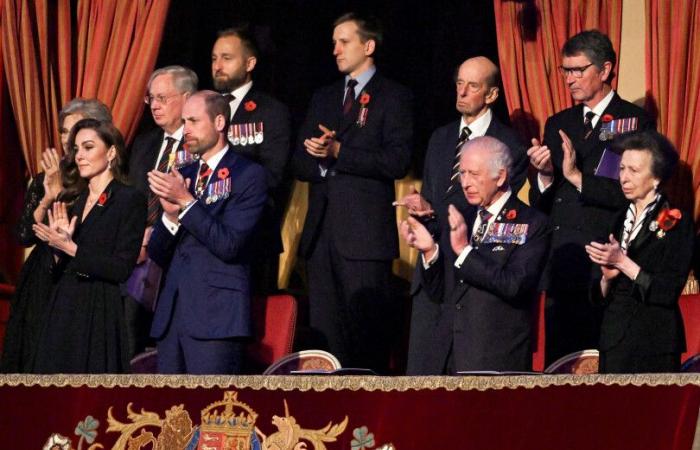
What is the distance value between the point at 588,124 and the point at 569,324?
92 centimetres

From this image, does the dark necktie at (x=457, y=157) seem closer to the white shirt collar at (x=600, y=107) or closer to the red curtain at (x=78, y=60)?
the white shirt collar at (x=600, y=107)

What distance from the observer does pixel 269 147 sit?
7.77 m

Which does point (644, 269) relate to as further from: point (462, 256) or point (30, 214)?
point (30, 214)

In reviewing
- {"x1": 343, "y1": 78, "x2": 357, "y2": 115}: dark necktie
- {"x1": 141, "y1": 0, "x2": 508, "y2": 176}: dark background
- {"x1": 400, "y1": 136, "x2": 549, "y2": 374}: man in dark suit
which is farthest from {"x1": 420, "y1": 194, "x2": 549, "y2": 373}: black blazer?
{"x1": 141, "y1": 0, "x2": 508, "y2": 176}: dark background

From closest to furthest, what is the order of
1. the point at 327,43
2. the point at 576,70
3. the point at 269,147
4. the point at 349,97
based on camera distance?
the point at 576,70
the point at 269,147
the point at 349,97
the point at 327,43

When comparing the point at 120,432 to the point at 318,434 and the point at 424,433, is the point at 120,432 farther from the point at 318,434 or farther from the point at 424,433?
the point at 424,433

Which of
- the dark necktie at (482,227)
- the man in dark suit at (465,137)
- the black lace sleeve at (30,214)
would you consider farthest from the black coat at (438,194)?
the black lace sleeve at (30,214)

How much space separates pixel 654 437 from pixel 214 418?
5.11 ft

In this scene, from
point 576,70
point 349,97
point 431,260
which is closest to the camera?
point 431,260

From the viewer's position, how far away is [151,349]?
7.30m

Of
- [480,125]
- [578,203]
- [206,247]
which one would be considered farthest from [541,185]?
[206,247]

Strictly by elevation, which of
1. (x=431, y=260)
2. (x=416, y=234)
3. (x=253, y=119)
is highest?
(x=253, y=119)

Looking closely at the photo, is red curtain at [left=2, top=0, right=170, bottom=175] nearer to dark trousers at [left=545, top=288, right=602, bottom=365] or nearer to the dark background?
the dark background

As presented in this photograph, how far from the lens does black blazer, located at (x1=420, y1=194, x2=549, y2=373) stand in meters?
6.40
